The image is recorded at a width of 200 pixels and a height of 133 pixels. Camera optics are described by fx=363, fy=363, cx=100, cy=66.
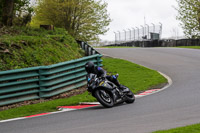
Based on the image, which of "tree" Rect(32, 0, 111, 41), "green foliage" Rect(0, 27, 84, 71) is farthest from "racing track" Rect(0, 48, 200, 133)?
"tree" Rect(32, 0, 111, 41)

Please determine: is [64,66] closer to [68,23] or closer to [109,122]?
[109,122]

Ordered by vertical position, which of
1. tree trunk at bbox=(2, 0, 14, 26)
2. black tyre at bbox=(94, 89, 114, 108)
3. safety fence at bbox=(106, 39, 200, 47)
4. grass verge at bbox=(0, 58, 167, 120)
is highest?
tree trunk at bbox=(2, 0, 14, 26)

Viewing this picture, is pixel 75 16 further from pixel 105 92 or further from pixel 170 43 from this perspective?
pixel 105 92

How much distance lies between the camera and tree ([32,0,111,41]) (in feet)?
122

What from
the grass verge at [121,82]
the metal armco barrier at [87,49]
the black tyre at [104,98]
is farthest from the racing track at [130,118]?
the metal armco barrier at [87,49]

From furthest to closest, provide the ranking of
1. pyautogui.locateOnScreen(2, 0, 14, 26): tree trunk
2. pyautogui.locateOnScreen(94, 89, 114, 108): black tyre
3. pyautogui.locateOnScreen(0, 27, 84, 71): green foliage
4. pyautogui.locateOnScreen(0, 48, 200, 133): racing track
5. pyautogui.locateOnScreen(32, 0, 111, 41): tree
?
pyautogui.locateOnScreen(32, 0, 111, 41): tree, pyautogui.locateOnScreen(2, 0, 14, 26): tree trunk, pyautogui.locateOnScreen(0, 27, 84, 71): green foliage, pyautogui.locateOnScreen(94, 89, 114, 108): black tyre, pyautogui.locateOnScreen(0, 48, 200, 133): racing track

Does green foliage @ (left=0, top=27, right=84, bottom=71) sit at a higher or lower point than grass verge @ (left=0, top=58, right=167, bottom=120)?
higher

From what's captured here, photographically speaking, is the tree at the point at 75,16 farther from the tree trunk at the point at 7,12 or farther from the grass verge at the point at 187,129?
the grass verge at the point at 187,129

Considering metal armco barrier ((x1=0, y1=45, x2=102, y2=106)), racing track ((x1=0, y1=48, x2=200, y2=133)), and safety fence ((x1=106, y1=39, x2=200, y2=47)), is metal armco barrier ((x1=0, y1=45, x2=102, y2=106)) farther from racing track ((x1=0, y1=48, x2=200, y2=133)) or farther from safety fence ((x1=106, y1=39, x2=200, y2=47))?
safety fence ((x1=106, y1=39, x2=200, y2=47))

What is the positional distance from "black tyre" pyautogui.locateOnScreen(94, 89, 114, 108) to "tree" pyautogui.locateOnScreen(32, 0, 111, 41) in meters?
27.3

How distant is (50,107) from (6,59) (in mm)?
3983

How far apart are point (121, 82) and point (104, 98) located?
17.3 ft

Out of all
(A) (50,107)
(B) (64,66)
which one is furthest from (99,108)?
(B) (64,66)

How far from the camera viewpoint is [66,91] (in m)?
13.4
